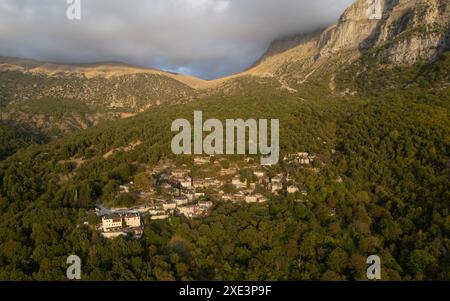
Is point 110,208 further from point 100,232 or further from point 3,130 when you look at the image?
point 3,130

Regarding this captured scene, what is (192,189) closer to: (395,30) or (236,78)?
(395,30)

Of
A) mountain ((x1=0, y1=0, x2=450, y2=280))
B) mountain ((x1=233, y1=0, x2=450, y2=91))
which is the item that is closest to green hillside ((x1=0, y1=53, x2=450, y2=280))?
mountain ((x1=0, y1=0, x2=450, y2=280))

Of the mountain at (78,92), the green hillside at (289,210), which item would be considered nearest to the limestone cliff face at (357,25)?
the mountain at (78,92)

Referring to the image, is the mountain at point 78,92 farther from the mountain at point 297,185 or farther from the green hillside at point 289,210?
the green hillside at point 289,210

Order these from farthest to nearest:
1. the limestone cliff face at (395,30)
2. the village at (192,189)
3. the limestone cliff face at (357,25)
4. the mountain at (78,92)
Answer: the mountain at (78,92) < the limestone cliff face at (357,25) < the limestone cliff face at (395,30) < the village at (192,189)

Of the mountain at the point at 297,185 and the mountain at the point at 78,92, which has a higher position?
the mountain at the point at 78,92

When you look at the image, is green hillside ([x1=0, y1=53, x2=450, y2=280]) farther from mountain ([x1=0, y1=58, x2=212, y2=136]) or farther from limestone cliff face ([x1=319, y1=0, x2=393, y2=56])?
mountain ([x1=0, y1=58, x2=212, y2=136])

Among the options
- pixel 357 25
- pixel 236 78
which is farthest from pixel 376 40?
pixel 236 78
